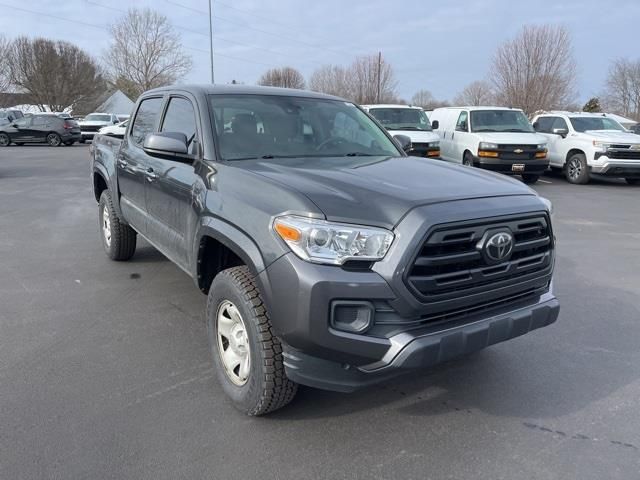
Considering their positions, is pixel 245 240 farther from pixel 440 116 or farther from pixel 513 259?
pixel 440 116

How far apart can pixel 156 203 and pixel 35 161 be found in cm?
1750

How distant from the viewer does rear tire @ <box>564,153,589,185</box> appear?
534 inches

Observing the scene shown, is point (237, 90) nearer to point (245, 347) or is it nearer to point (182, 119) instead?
point (182, 119)

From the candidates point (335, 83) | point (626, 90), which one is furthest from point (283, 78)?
point (626, 90)

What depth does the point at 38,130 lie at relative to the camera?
27.3 meters

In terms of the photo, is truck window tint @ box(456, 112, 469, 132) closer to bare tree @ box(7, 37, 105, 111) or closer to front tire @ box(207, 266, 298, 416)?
front tire @ box(207, 266, 298, 416)

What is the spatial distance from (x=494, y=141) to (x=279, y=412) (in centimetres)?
1116

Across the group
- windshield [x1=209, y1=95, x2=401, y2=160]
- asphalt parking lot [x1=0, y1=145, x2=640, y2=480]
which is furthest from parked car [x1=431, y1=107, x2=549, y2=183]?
windshield [x1=209, y1=95, x2=401, y2=160]

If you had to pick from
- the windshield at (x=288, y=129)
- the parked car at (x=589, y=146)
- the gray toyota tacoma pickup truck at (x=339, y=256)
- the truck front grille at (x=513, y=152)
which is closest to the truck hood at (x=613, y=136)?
the parked car at (x=589, y=146)

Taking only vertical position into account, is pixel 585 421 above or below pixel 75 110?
below

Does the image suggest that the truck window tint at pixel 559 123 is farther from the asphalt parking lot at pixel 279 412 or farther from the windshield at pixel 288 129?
the windshield at pixel 288 129

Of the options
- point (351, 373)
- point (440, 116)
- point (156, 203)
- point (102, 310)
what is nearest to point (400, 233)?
point (351, 373)

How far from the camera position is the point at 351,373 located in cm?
250

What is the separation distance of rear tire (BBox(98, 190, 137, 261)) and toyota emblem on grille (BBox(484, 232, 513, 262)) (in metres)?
4.17
